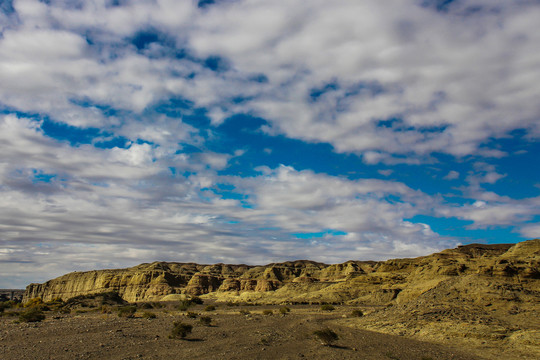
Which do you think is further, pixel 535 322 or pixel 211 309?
pixel 211 309

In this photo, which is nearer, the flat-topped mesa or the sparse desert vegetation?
the sparse desert vegetation

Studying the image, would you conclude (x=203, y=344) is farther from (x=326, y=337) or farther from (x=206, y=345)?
(x=326, y=337)

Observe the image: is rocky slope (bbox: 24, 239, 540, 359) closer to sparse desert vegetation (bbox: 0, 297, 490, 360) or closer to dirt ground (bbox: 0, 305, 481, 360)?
dirt ground (bbox: 0, 305, 481, 360)

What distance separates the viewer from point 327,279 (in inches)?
4852

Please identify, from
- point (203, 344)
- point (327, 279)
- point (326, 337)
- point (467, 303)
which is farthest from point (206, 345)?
point (327, 279)

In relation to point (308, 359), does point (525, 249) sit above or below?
above

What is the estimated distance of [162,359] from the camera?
15859 millimetres

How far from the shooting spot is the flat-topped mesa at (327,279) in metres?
47.0

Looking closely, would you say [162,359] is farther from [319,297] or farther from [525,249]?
[319,297]

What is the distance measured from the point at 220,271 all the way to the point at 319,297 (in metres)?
109

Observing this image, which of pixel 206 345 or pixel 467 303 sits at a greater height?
pixel 467 303

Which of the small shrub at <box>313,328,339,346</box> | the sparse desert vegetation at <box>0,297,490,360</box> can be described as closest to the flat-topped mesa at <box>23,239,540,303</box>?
the sparse desert vegetation at <box>0,297,490,360</box>

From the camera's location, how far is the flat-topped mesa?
4703 centimetres

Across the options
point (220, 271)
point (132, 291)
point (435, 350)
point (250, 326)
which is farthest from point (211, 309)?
point (220, 271)
